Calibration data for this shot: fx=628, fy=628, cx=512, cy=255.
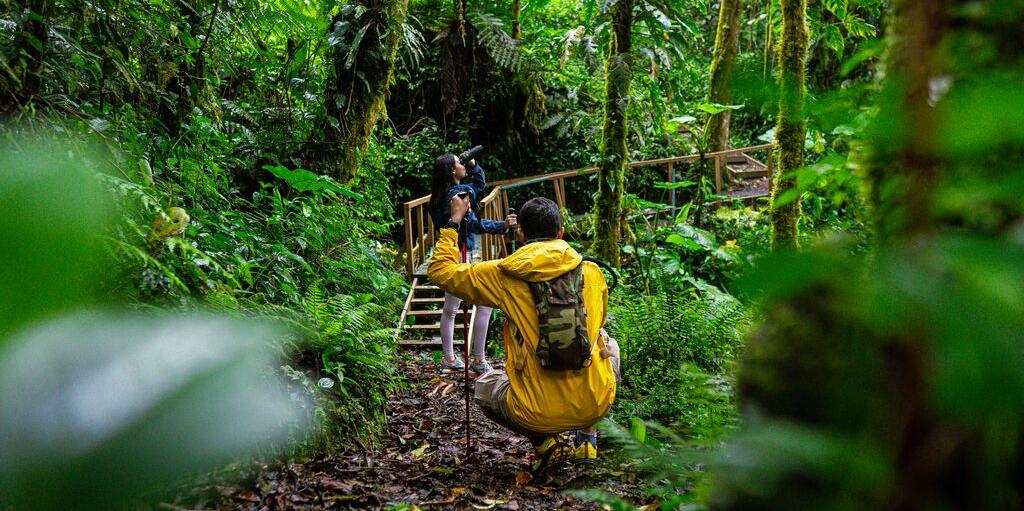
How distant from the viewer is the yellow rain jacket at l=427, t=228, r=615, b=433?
11.0 ft

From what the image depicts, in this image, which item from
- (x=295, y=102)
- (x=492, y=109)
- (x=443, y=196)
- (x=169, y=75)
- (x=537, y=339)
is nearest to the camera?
(x=537, y=339)

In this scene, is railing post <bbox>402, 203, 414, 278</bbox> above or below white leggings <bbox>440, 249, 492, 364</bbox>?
above

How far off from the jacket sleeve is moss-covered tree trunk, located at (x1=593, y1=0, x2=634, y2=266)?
188 inches

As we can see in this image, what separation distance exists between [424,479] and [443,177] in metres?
3.22

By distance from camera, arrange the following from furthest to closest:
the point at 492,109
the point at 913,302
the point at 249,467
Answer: the point at 492,109 < the point at 249,467 < the point at 913,302

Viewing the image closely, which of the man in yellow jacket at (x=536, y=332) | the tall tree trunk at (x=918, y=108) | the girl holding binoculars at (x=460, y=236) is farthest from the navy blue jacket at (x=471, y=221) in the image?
the tall tree trunk at (x=918, y=108)

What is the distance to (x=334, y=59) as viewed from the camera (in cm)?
642

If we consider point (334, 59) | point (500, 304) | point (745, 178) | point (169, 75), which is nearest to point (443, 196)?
point (334, 59)

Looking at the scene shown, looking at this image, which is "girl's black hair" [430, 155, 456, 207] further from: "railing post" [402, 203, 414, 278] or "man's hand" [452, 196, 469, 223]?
"man's hand" [452, 196, 469, 223]

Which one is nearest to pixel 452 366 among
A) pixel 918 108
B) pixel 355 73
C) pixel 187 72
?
pixel 355 73

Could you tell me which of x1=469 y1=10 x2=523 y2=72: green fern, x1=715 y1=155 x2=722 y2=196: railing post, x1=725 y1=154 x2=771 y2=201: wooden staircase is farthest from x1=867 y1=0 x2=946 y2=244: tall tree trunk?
x1=725 y1=154 x2=771 y2=201: wooden staircase

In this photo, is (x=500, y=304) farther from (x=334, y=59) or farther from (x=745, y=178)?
(x=745, y=178)

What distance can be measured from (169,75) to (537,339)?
11.4 ft

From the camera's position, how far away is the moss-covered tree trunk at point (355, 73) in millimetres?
6387
